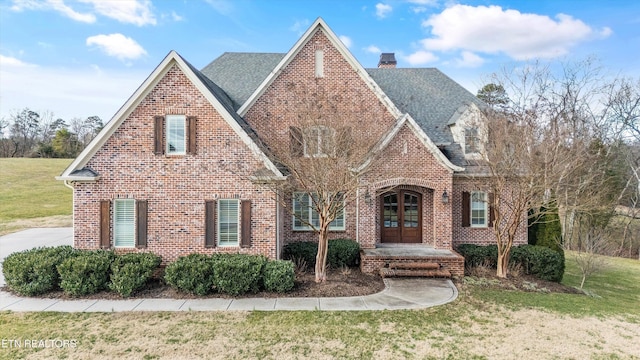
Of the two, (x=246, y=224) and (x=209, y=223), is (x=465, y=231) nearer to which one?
(x=246, y=224)

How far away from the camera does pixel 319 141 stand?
9.69 metres

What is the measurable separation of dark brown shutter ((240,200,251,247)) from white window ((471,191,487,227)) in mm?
10007

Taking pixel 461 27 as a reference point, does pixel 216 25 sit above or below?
below

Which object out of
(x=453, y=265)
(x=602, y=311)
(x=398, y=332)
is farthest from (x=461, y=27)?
(x=398, y=332)

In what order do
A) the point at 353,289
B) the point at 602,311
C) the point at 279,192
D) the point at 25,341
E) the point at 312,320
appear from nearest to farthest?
the point at 25,341, the point at 312,320, the point at 602,311, the point at 353,289, the point at 279,192

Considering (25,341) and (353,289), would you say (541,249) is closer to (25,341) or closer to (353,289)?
(353,289)

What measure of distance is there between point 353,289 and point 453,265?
4.30 metres

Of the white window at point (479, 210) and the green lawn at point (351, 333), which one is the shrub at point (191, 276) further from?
the white window at point (479, 210)

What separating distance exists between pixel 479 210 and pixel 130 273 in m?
13.9

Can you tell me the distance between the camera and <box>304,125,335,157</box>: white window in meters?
9.47

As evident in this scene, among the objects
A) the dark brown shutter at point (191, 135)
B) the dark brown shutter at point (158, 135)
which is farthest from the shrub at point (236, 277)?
the dark brown shutter at point (158, 135)

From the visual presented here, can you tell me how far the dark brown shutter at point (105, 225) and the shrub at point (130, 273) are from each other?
1317 mm

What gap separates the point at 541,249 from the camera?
12.6 meters

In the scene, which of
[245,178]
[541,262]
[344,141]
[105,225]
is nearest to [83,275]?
[105,225]
